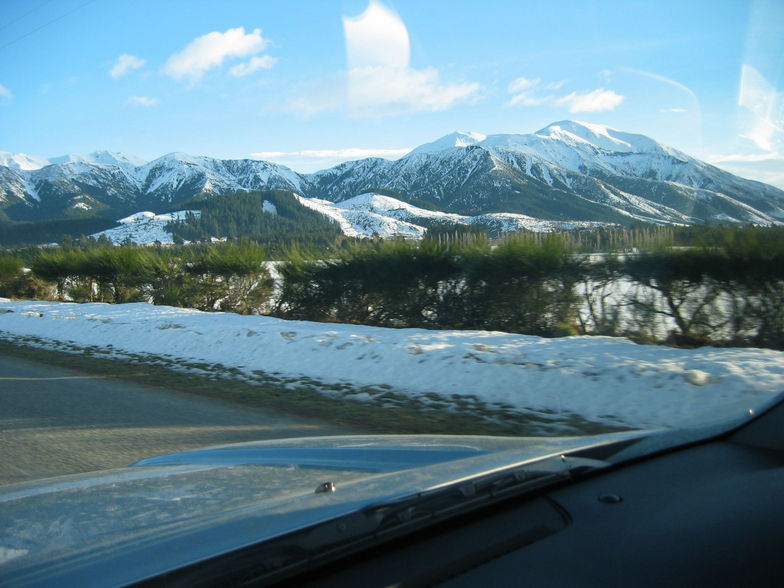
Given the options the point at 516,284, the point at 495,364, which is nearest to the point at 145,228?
the point at 516,284

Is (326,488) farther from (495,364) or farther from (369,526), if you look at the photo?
(495,364)

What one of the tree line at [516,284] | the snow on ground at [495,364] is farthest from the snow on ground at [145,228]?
the snow on ground at [495,364]

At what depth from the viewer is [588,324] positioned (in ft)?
33.4

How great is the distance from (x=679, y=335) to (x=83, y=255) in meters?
20.7

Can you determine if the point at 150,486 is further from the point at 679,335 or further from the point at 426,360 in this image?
the point at 679,335

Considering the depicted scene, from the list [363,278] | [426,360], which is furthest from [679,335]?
[363,278]

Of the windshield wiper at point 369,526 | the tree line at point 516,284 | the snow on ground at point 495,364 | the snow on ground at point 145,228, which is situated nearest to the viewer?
the windshield wiper at point 369,526

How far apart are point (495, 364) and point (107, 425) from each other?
4.75m

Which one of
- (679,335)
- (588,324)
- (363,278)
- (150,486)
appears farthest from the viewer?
(363,278)

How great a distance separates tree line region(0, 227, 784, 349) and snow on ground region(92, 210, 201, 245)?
5905 inches

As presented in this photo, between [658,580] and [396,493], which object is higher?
[396,493]

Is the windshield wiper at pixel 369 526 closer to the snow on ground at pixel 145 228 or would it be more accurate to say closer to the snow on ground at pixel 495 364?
the snow on ground at pixel 495 364

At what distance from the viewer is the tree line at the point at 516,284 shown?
8602mm

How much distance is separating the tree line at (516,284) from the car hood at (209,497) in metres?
7.17
